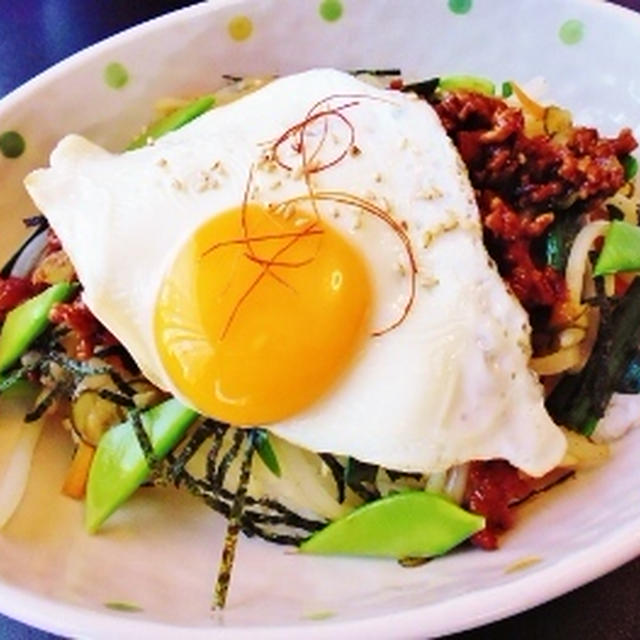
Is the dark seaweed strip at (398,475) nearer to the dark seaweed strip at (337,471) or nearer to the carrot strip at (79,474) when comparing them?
the dark seaweed strip at (337,471)

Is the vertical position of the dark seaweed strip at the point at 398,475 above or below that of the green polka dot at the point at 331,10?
below

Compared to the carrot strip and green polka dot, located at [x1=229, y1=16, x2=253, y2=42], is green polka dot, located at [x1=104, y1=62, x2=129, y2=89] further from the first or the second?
the carrot strip

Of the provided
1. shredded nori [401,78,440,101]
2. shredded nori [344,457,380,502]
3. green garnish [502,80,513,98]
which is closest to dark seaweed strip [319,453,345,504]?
shredded nori [344,457,380,502]

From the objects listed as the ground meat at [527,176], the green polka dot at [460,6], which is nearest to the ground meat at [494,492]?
the ground meat at [527,176]

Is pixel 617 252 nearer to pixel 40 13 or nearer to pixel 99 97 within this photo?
pixel 99 97

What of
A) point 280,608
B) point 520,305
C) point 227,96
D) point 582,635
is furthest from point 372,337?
point 227,96

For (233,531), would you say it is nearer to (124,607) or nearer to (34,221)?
(124,607)

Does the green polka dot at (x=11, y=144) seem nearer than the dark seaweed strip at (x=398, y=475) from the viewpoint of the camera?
No
